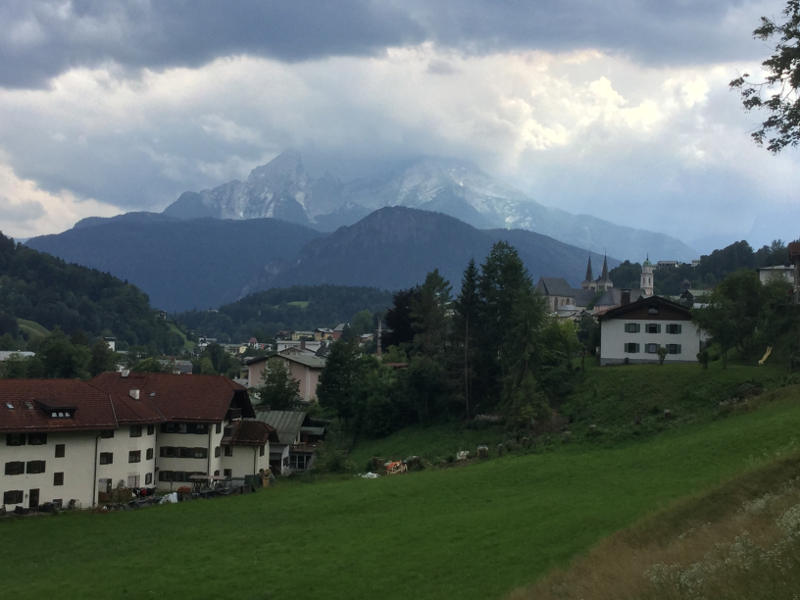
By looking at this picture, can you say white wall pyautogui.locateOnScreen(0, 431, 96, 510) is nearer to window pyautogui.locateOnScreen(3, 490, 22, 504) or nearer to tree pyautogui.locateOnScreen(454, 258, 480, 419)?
window pyautogui.locateOnScreen(3, 490, 22, 504)

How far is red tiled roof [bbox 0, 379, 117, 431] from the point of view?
43.6 metres

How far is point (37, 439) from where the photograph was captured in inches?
1731

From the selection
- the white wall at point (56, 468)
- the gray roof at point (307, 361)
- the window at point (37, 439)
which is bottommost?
the white wall at point (56, 468)

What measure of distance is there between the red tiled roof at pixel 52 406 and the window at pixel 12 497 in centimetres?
332

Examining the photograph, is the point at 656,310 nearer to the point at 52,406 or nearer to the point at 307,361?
the point at 52,406

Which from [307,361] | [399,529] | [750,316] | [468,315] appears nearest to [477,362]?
[468,315]

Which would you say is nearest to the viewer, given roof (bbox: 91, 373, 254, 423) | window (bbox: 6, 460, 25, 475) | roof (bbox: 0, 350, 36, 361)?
window (bbox: 6, 460, 25, 475)

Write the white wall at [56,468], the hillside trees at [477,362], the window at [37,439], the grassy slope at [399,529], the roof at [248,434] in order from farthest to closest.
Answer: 1. the hillside trees at [477,362]
2. the roof at [248,434]
3. the window at [37,439]
4. the white wall at [56,468]
5. the grassy slope at [399,529]

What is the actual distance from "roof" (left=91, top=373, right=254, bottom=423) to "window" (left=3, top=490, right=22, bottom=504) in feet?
27.1

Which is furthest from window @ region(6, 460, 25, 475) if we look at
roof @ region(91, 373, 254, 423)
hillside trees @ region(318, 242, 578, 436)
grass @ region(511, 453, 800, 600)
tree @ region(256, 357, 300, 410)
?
tree @ region(256, 357, 300, 410)

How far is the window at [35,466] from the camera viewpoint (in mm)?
43312

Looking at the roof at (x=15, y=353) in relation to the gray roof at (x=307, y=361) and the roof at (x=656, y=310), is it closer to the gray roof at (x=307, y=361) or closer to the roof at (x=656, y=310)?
the gray roof at (x=307, y=361)

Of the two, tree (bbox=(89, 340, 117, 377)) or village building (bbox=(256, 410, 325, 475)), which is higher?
tree (bbox=(89, 340, 117, 377))

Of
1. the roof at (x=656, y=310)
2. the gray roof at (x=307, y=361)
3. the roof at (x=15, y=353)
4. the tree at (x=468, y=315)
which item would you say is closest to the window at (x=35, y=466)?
the tree at (x=468, y=315)
